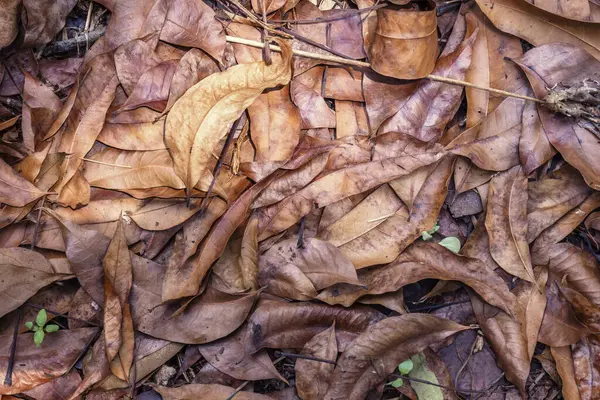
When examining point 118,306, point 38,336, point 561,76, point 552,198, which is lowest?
point 38,336

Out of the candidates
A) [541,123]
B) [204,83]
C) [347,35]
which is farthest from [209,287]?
[541,123]

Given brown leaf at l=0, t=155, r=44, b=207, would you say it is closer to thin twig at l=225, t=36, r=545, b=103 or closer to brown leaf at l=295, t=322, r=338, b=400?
thin twig at l=225, t=36, r=545, b=103

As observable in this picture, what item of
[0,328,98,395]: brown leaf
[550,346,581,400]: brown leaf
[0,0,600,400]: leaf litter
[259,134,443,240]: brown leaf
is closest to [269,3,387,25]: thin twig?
[0,0,600,400]: leaf litter

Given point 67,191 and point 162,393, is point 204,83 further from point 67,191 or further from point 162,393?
point 162,393

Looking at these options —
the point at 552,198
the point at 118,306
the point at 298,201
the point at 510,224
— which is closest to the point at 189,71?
the point at 298,201

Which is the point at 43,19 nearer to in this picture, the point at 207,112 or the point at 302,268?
the point at 207,112
